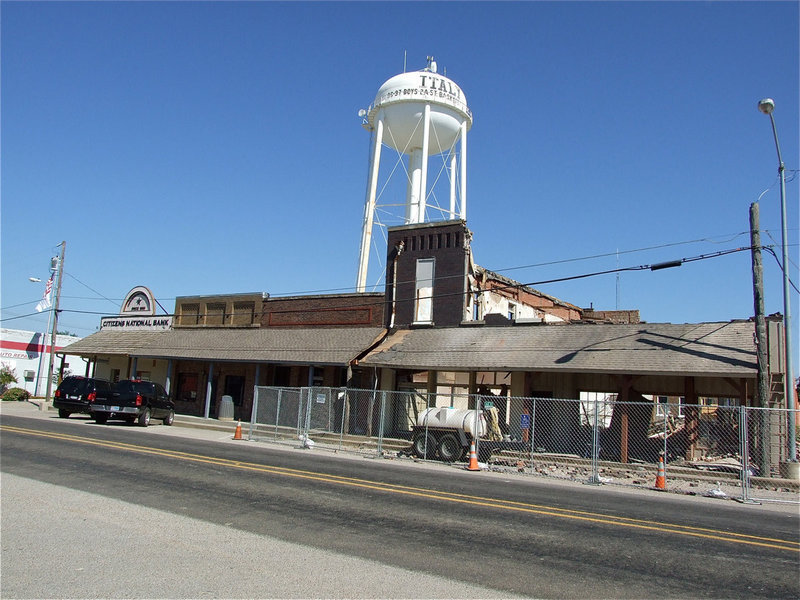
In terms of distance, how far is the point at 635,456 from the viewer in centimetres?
2172

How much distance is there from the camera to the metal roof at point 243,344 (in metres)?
27.8

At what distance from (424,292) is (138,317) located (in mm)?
20629

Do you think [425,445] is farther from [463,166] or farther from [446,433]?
[463,166]

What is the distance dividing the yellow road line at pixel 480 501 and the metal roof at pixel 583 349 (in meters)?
9.85

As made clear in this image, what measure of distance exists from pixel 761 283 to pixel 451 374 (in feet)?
45.6

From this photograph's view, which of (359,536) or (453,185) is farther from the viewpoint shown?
(453,185)

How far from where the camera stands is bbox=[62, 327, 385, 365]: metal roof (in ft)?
91.3

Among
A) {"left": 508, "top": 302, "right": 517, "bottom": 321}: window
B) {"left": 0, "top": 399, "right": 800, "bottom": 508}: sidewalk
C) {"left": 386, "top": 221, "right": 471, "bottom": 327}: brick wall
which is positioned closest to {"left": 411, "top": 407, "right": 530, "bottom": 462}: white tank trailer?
{"left": 0, "top": 399, "right": 800, "bottom": 508}: sidewalk

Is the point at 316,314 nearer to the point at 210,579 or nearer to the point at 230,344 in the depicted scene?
the point at 230,344

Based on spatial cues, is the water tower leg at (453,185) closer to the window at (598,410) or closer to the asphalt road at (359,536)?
the window at (598,410)

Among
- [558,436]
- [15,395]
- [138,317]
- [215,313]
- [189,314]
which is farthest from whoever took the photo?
[15,395]

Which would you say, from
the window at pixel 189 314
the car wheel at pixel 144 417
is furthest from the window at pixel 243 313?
the car wheel at pixel 144 417

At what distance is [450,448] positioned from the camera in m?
19.4

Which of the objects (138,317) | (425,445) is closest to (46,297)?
(138,317)
